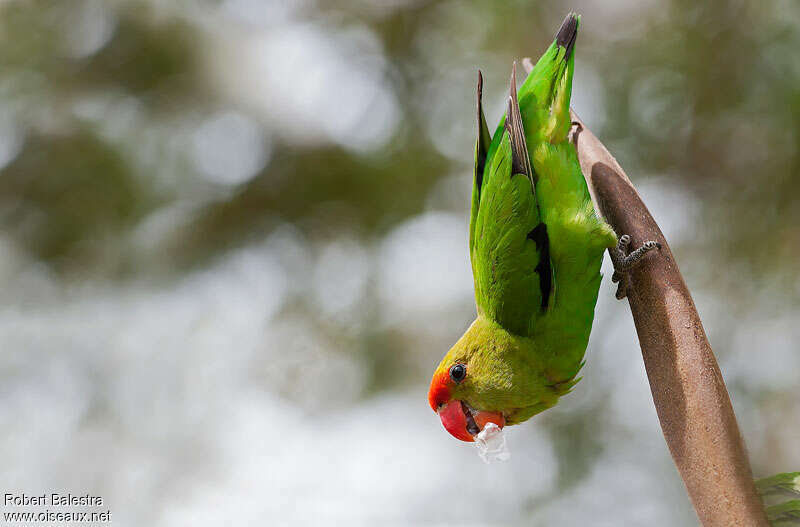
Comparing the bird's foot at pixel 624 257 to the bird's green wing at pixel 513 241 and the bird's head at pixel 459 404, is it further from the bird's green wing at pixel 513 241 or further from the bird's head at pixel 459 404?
the bird's head at pixel 459 404

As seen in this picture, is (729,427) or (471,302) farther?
(471,302)

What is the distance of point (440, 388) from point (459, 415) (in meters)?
0.16

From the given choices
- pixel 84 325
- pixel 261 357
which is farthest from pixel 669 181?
pixel 84 325

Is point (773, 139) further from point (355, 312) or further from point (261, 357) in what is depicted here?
point (261, 357)

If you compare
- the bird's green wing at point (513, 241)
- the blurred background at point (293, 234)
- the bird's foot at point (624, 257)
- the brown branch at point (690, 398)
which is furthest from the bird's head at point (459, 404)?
the blurred background at point (293, 234)

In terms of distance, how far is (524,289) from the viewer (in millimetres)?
3240

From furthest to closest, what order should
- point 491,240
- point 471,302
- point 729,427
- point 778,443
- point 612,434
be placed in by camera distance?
point 471,302
point 612,434
point 778,443
point 491,240
point 729,427

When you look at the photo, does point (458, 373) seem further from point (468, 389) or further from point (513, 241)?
point (513, 241)

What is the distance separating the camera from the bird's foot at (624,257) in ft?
8.80

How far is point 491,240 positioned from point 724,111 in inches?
155

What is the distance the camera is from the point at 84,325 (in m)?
7.16

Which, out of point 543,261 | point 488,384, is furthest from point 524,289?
point 488,384

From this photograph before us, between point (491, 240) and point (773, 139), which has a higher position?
point (773, 139)

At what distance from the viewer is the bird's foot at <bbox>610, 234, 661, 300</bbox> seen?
2682mm
